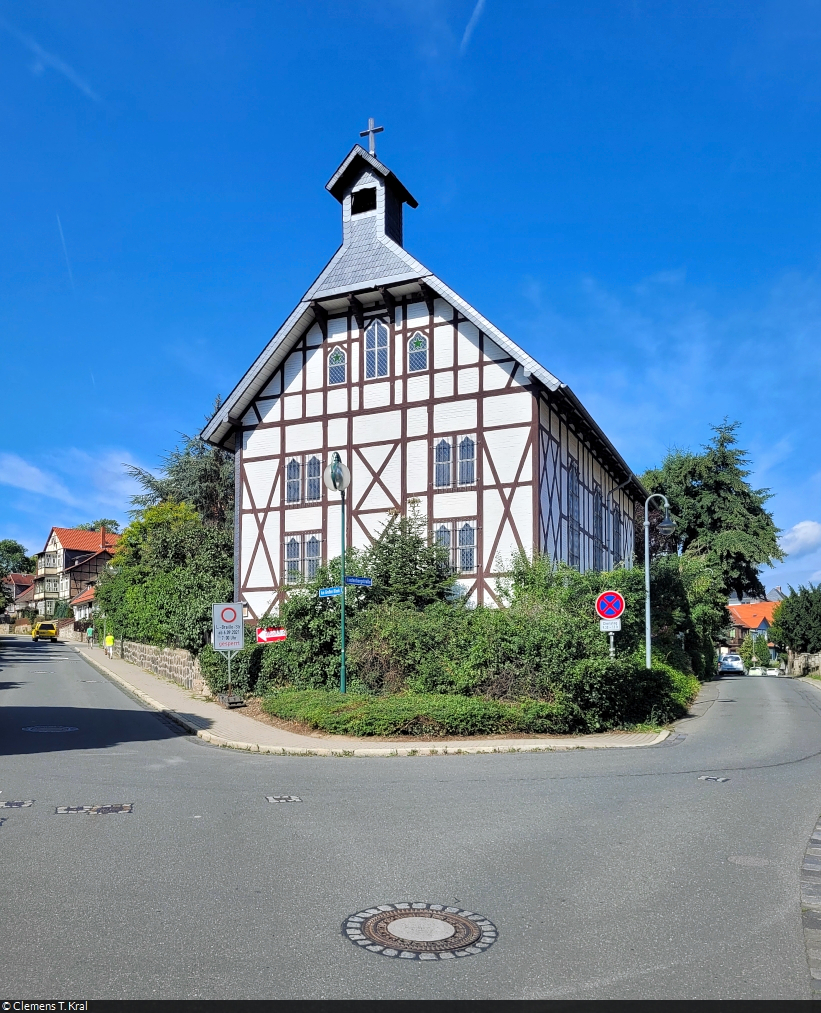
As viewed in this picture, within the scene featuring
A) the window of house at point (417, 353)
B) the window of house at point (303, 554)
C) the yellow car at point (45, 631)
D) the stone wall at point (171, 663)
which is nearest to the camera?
the stone wall at point (171, 663)

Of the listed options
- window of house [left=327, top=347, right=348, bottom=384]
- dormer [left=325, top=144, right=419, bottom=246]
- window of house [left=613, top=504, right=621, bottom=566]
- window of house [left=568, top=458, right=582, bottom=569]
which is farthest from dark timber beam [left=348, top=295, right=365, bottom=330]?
window of house [left=613, top=504, right=621, bottom=566]

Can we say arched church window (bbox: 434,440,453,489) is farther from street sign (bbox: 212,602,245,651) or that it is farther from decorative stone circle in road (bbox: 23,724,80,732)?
decorative stone circle in road (bbox: 23,724,80,732)

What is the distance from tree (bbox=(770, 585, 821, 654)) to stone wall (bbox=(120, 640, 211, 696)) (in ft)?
137

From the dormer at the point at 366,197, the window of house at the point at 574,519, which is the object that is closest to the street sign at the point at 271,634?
the window of house at the point at 574,519

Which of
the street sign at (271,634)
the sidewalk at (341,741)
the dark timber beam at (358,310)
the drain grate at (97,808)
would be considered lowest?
the sidewalk at (341,741)

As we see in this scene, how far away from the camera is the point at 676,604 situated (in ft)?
101

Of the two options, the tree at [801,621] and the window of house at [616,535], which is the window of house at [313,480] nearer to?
the window of house at [616,535]

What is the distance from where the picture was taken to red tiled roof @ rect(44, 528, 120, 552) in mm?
110875

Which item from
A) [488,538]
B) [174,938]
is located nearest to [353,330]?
[488,538]

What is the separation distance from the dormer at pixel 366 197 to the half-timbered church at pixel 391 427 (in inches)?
1.8

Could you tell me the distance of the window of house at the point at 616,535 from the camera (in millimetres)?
36125

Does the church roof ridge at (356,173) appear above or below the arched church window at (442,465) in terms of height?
above
